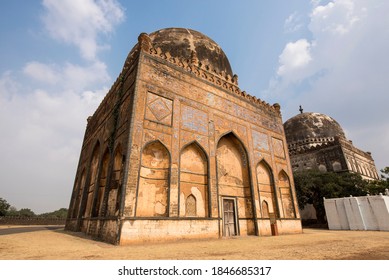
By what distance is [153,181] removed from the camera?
7.62 m

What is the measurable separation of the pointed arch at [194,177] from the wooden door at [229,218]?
1.60 meters

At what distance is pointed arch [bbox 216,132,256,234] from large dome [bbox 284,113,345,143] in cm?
2115

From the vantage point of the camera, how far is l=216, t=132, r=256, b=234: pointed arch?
10.1 meters

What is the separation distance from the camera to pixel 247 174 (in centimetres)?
1104

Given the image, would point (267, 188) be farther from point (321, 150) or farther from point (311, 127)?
point (311, 127)

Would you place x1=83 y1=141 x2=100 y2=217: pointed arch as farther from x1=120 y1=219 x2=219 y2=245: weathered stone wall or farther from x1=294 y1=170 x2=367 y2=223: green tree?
x1=294 y1=170 x2=367 y2=223: green tree

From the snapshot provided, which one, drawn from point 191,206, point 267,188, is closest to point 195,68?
point 191,206

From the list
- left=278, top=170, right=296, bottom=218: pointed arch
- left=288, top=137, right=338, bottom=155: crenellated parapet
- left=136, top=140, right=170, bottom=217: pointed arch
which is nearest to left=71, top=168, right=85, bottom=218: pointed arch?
left=136, top=140, right=170, bottom=217: pointed arch

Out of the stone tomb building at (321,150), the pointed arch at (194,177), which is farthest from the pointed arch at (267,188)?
the stone tomb building at (321,150)

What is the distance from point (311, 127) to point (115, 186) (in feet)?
94.6

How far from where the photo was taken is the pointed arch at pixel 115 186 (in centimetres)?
697

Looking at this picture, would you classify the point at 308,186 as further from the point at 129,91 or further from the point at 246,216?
the point at 129,91

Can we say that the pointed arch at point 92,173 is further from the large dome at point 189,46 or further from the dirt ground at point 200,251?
the large dome at point 189,46
